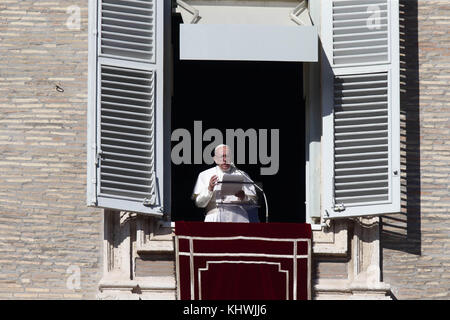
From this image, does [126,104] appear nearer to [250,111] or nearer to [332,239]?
[332,239]

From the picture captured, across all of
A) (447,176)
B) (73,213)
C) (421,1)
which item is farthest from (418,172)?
(73,213)

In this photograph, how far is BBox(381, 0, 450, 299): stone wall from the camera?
17.4 metres

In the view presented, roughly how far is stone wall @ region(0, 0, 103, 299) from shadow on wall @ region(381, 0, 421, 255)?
2.26 m

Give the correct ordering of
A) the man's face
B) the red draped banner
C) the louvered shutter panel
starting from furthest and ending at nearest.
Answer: the man's face → the louvered shutter panel → the red draped banner

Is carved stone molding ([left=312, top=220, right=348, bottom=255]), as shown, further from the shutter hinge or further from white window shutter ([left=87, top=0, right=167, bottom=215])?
white window shutter ([left=87, top=0, right=167, bottom=215])

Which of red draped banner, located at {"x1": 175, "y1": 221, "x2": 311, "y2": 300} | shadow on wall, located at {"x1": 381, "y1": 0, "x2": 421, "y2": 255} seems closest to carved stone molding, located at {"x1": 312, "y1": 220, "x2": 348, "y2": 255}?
red draped banner, located at {"x1": 175, "y1": 221, "x2": 311, "y2": 300}

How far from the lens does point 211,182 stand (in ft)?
57.1

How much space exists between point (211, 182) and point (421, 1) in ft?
7.38

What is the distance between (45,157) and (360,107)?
8.02ft

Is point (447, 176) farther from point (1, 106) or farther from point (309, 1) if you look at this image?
point (1, 106)

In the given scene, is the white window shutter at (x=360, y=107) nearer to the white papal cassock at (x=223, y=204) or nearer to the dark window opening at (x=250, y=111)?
the white papal cassock at (x=223, y=204)

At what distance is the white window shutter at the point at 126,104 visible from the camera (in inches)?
675

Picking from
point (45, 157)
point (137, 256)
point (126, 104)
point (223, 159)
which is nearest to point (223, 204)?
point (223, 159)

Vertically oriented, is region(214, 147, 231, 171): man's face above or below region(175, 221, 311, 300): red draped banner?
above
